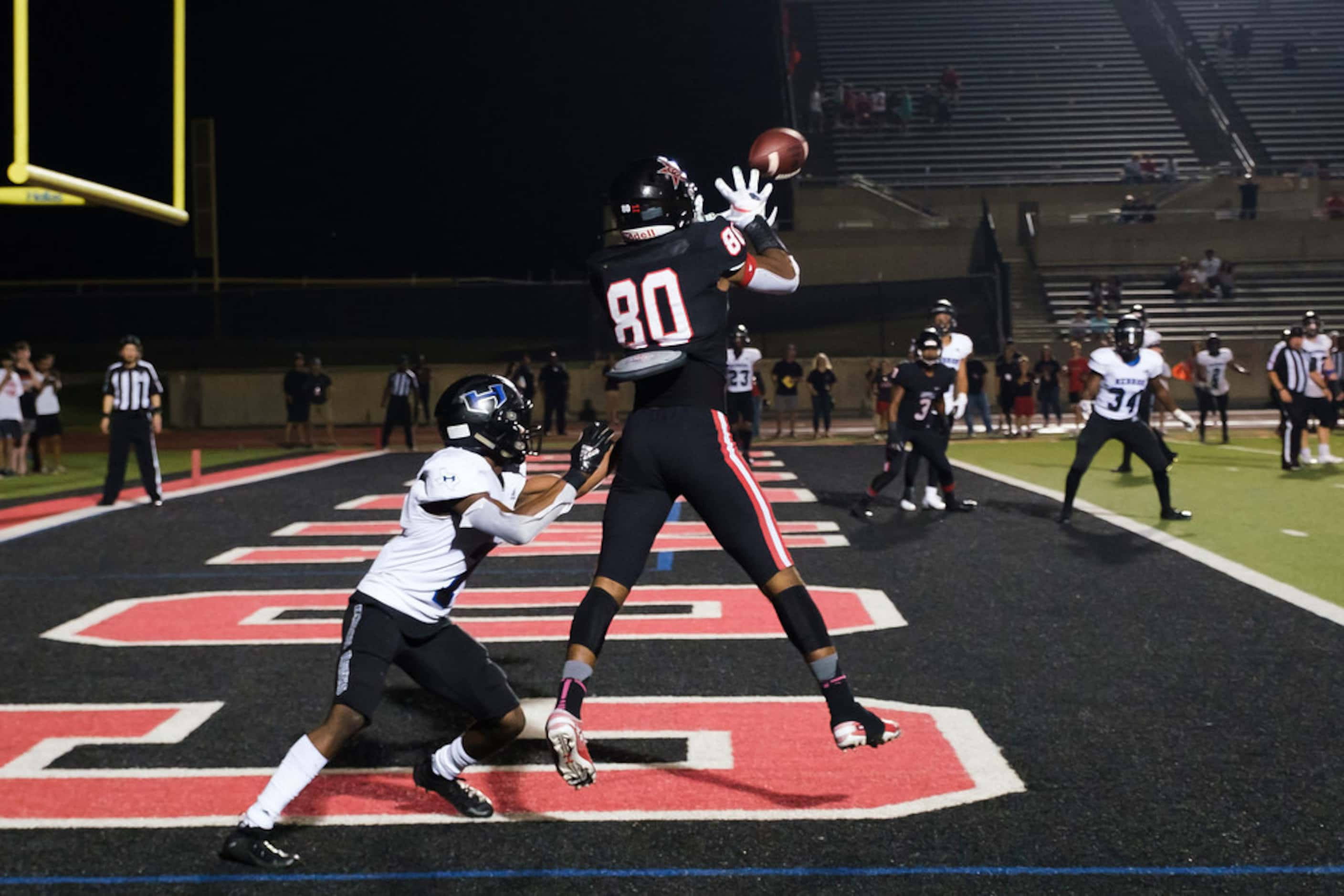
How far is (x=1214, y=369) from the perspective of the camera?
21781mm

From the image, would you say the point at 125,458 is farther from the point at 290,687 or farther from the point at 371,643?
the point at 371,643

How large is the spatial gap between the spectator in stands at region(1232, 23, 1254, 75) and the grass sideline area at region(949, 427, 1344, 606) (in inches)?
916

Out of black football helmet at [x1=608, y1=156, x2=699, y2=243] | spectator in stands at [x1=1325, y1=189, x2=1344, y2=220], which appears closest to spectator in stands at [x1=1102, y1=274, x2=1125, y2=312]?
spectator in stands at [x1=1325, y1=189, x2=1344, y2=220]

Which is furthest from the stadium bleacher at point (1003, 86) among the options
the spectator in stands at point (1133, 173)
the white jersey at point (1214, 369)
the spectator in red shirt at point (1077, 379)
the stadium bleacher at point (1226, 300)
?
the white jersey at point (1214, 369)

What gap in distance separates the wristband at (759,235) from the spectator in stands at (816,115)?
3609cm

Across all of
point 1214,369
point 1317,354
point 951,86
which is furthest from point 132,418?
point 951,86

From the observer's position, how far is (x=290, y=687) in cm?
634

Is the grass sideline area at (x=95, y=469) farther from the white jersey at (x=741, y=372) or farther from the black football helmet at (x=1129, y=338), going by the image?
the black football helmet at (x=1129, y=338)

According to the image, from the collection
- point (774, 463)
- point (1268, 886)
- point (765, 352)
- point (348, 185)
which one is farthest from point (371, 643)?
point (348, 185)

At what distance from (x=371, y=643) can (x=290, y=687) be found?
2.35 meters

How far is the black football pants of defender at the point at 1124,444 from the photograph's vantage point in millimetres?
11875

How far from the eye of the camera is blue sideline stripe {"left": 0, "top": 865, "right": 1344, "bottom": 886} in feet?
13.1

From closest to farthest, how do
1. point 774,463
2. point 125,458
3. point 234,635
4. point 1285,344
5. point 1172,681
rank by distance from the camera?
point 1172,681 < point 234,635 < point 125,458 < point 1285,344 < point 774,463

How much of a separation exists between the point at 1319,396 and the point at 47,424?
55.8 ft
